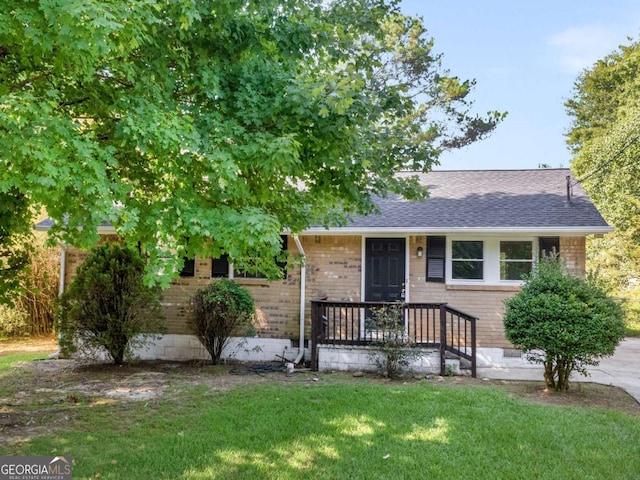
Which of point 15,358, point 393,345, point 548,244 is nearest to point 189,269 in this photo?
point 15,358

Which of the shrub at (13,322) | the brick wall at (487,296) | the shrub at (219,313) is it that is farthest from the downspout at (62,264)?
the brick wall at (487,296)

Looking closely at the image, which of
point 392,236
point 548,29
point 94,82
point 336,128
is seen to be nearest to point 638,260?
point 548,29

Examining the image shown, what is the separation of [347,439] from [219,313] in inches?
181

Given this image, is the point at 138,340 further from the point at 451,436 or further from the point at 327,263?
the point at 451,436

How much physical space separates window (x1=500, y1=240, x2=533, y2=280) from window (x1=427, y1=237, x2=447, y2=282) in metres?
1.22

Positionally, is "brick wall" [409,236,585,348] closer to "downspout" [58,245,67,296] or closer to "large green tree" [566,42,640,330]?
"large green tree" [566,42,640,330]

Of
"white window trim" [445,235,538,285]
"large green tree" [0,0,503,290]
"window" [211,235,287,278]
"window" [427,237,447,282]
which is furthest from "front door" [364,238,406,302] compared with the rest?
"large green tree" [0,0,503,290]

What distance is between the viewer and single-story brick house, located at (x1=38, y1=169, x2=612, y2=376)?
891 centimetres

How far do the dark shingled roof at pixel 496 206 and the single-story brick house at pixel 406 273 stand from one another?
0.04 metres

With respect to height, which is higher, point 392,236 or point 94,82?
point 94,82

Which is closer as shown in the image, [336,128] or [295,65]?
[336,128]

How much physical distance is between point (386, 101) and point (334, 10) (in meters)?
1.52

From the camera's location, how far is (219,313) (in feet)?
28.4

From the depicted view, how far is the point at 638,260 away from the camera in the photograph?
15.6 m
